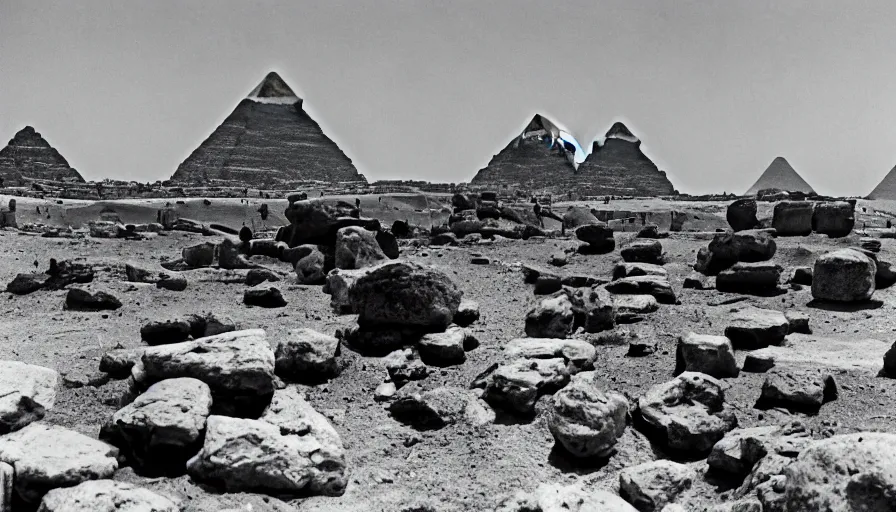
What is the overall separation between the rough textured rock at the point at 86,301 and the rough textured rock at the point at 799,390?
6.29 meters

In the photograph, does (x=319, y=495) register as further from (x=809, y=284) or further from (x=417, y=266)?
(x=809, y=284)

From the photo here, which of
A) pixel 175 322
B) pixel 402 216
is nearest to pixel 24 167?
pixel 402 216

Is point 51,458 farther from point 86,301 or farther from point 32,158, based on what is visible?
point 32,158

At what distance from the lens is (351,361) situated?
5.47 m

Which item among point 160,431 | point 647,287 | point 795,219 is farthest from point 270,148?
point 160,431

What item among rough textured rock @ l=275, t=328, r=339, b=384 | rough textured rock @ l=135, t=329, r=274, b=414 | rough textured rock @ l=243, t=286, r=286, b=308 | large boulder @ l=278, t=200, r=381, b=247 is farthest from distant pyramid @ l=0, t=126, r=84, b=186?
rough textured rock @ l=135, t=329, r=274, b=414

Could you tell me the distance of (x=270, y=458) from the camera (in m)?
3.58

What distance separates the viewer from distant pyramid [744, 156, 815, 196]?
118 meters

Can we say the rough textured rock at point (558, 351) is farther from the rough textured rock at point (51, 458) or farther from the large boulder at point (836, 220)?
the large boulder at point (836, 220)

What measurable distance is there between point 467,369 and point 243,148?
9474 centimetres

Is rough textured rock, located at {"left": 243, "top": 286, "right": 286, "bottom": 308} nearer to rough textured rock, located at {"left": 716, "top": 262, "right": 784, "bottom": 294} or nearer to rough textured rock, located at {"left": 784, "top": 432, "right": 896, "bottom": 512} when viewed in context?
rough textured rock, located at {"left": 716, "top": 262, "right": 784, "bottom": 294}

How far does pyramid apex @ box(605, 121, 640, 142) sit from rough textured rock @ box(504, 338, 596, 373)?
112 meters

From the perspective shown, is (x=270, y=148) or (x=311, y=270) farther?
(x=270, y=148)

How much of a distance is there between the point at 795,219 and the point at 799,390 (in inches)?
341
